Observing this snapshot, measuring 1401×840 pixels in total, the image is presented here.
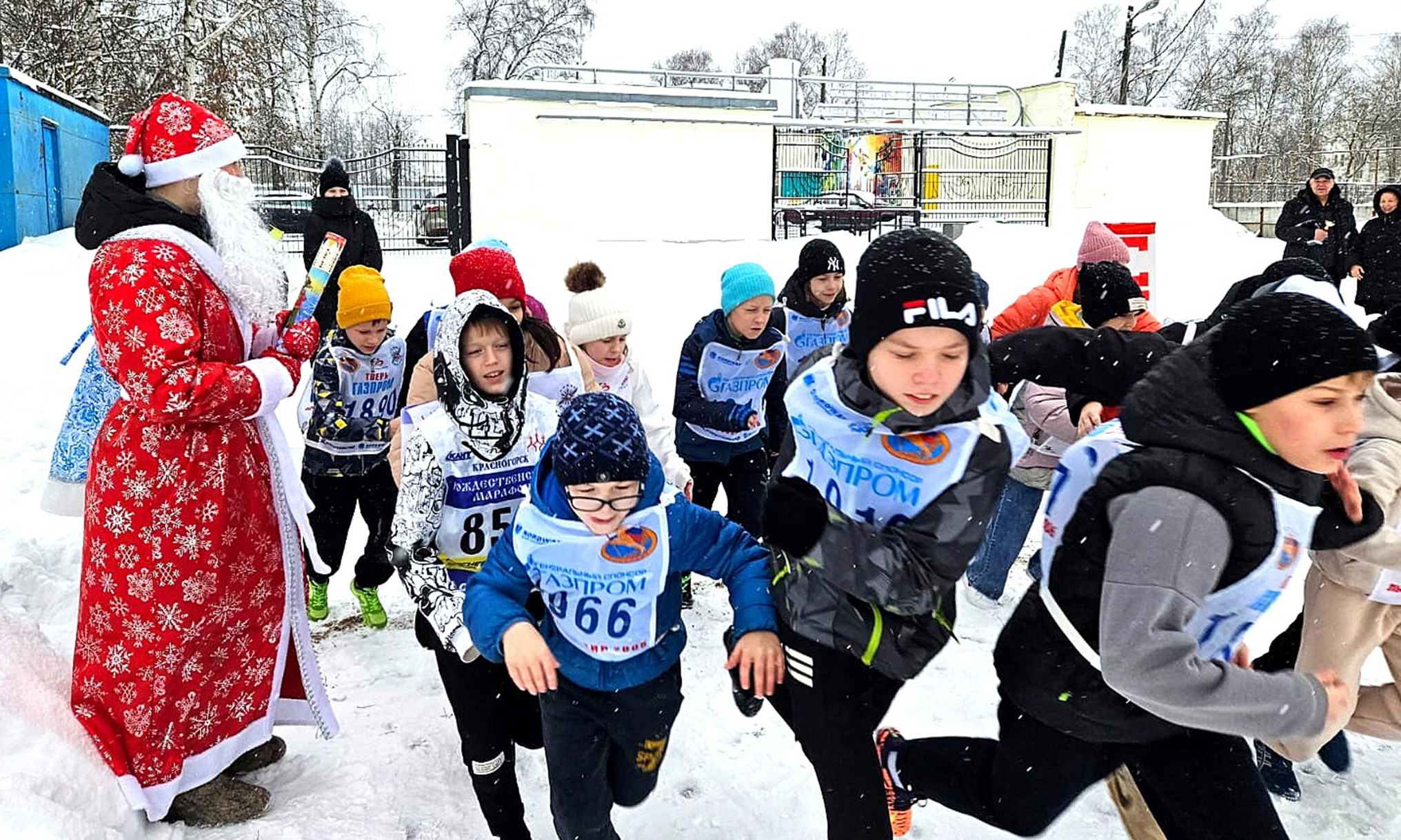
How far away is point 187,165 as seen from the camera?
2850mm

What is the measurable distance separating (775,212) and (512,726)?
533 inches

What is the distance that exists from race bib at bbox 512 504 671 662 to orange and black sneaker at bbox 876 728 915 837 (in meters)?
0.78

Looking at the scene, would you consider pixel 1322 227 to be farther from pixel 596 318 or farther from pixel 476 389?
pixel 476 389

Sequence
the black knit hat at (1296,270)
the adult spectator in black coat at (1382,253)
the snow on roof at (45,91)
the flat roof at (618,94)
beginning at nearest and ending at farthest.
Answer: the black knit hat at (1296,270) < the snow on roof at (45,91) < the adult spectator in black coat at (1382,253) < the flat roof at (618,94)

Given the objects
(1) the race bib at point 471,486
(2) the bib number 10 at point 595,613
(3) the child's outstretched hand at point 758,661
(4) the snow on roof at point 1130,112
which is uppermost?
(4) the snow on roof at point 1130,112

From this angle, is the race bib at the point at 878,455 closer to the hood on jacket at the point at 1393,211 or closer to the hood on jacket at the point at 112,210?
the hood on jacket at the point at 112,210

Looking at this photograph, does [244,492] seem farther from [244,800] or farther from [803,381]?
[803,381]

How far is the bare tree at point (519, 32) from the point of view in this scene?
35562 mm

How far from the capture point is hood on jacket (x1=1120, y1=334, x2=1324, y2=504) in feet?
5.93

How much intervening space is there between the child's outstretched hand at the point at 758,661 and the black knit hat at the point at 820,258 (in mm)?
3034

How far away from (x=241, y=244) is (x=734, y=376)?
2.40 metres

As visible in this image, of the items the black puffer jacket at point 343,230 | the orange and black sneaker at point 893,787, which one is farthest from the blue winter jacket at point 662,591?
the black puffer jacket at point 343,230

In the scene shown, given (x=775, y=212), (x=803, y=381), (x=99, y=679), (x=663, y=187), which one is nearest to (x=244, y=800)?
(x=99, y=679)

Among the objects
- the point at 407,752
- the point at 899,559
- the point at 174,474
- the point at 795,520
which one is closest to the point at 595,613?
the point at 795,520
